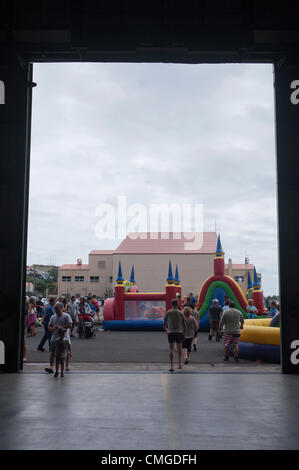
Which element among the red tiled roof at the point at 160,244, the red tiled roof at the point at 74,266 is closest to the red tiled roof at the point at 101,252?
the red tiled roof at the point at 74,266

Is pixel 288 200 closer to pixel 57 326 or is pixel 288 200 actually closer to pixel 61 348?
pixel 57 326

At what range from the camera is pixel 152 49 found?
1102cm

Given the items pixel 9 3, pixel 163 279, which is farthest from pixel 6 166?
pixel 163 279

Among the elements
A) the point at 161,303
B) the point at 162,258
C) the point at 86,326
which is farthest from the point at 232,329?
the point at 162,258

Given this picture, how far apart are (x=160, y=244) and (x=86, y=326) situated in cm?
5136

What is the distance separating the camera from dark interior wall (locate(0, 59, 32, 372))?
10.9 metres

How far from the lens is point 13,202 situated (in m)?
11.2

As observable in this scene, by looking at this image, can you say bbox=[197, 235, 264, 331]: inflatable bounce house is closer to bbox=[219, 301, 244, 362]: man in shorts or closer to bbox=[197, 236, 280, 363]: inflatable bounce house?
bbox=[197, 236, 280, 363]: inflatable bounce house

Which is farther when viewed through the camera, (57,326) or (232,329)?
(232,329)

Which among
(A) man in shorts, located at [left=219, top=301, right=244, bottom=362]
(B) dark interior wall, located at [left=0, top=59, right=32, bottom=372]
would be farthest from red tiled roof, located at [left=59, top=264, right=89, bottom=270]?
(B) dark interior wall, located at [left=0, top=59, right=32, bottom=372]

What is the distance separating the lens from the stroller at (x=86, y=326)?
20344 mm

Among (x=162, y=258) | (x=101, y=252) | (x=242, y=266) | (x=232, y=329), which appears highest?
(x=101, y=252)

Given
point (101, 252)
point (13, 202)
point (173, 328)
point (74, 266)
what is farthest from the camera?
point (74, 266)
